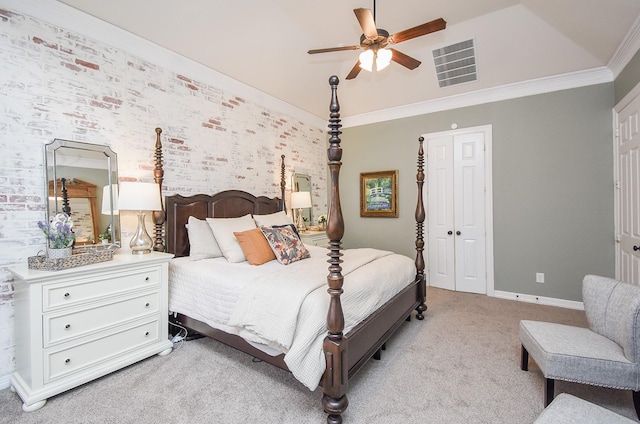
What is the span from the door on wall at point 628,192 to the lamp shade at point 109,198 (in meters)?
5.18

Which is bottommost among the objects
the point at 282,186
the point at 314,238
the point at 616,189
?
the point at 314,238

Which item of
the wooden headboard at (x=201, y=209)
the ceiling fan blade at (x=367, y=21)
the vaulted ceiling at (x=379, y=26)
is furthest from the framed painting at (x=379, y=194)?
the ceiling fan blade at (x=367, y=21)

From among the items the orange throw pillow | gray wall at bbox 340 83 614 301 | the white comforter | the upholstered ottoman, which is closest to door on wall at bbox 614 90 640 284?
gray wall at bbox 340 83 614 301

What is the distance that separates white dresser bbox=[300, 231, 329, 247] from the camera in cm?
452

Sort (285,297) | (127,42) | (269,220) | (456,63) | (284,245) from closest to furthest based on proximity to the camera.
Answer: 1. (285,297)
2. (127,42)
3. (284,245)
4. (269,220)
5. (456,63)

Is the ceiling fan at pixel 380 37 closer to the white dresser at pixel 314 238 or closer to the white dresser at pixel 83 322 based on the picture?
the white dresser at pixel 314 238

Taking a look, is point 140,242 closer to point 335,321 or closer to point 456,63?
point 335,321

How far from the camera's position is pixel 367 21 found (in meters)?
2.33

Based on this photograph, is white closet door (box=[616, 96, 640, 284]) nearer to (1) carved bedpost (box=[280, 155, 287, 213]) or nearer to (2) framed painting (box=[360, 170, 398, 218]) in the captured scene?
(2) framed painting (box=[360, 170, 398, 218])

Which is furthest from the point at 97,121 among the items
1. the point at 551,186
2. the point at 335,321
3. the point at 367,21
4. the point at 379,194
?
the point at 551,186

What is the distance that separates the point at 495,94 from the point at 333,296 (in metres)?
4.22

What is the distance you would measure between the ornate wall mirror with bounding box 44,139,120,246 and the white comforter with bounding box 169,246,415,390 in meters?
0.71

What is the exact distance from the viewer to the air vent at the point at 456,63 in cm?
392

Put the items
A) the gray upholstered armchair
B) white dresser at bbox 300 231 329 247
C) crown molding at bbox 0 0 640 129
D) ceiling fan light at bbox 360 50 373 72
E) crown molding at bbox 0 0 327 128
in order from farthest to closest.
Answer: white dresser at bbox 300 231 329 247 → ceiling fan light at bbox 360 50 373 72 → crown molding at bbox 0 0 640 129 → crown molding at bbox 0 0 327 128 → the gray upholstered armchair
